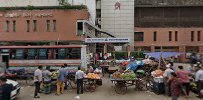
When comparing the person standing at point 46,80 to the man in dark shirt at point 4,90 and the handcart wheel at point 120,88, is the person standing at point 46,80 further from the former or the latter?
the man in dark shirt at point 4,90

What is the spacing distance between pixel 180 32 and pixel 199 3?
6.53 metres

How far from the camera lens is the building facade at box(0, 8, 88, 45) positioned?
54031mm

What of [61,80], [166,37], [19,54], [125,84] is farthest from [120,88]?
[166,37]

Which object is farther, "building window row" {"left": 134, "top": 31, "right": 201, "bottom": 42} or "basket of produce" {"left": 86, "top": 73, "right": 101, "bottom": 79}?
"building window row" {"left": 134, "top": 31, "right": 201, "bottom": 42}

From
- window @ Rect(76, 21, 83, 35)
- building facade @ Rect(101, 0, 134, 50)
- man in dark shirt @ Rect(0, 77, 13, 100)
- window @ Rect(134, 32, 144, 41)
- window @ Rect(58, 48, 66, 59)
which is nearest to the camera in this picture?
man in dark shirt @ Rect(0, 77, 13, 100)

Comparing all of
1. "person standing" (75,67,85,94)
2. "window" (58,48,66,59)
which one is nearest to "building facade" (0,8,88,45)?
"window" (58,48,66,59)

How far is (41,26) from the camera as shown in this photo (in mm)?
54688

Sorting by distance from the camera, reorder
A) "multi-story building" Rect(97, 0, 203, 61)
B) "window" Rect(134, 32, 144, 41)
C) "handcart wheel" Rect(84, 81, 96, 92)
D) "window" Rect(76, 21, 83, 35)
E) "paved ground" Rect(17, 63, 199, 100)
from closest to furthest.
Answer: "paved ground" Rect(17, 63, 199, 100), "handcart wheel" Rect(84, 81, 96, 92), "window" Rect(76, 21, 83, 35), "multi-story building" Rect(97, 0, 203, 61), "window" Rect(134, 32, 144, 41)

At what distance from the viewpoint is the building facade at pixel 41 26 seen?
177 feet

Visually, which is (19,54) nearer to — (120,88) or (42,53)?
(42,53)

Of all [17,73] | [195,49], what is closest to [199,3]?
[195,49]

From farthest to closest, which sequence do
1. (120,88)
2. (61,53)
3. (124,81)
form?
(61,53) < (120,88) < (124,81)

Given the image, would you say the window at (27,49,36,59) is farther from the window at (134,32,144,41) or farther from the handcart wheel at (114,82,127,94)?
the window at (134,32,144,41)

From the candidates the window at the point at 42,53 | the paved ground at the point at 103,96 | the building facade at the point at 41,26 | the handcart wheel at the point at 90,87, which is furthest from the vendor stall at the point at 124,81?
the building facade at the point at 41,26
